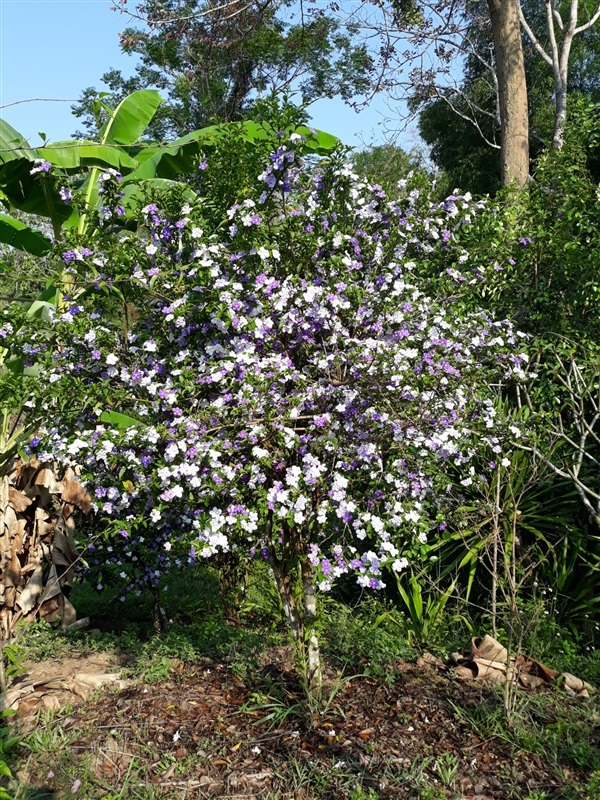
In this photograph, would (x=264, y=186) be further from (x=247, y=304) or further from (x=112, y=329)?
(x=112, y=329)

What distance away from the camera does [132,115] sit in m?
7.46

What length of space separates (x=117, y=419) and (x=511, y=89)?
6566 millimetres

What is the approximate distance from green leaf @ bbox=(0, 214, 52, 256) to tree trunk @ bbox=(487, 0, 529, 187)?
4.98m

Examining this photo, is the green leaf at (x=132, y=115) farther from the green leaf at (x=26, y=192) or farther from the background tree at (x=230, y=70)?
the background tree at (x=230, y=70)

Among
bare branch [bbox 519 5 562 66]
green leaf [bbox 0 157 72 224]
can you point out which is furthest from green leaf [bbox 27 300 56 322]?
bare branch [bbox 519 5 562 66]

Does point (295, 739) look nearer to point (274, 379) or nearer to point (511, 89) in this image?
point (274, 379)

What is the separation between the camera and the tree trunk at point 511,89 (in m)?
7.89

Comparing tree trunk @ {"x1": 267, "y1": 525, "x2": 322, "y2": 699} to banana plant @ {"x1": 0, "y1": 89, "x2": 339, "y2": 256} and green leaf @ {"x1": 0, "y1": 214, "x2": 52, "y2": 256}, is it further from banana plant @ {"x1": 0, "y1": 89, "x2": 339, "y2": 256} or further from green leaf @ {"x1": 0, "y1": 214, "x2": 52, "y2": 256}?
green leaf @ {"x1": 0, "y1": 214, "x2": 52, "y2": 256}

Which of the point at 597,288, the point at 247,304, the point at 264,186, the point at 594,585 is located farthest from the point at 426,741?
the point at 597,288

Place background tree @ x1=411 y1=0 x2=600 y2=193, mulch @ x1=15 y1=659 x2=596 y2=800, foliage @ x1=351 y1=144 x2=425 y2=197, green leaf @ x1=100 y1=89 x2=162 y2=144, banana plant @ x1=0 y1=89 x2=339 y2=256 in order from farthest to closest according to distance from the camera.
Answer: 1. foliage @ x1=351 y1=144 x2=425 y2=197
2. background tree @ x1=411 y1=0 x2=600 y2=193
3. green leaf @ x1=100 y1=89 x2=162 y2=144
4. banana plant @ x1=0 y1=89 x2=339 y2=256
5. mulch @ x1=15 y1=659 x2=596 y2=800

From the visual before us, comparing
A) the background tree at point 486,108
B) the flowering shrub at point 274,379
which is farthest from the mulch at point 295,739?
the background tree at point 486,108

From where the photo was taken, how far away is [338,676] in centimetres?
394

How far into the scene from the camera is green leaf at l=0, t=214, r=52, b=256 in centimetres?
616

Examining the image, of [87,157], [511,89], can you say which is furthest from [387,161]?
[87,157]
